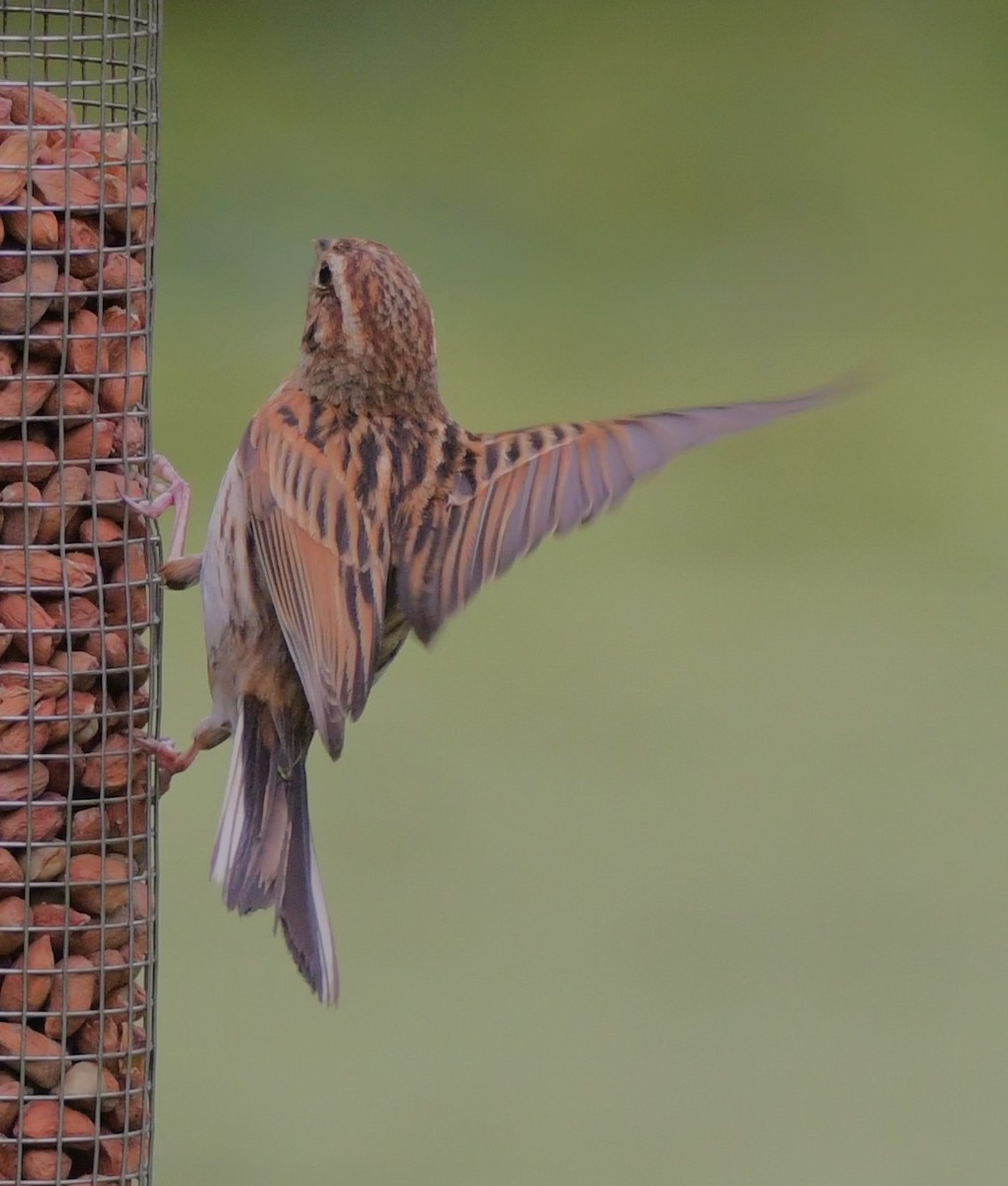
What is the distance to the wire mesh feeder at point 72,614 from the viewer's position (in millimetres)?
3732

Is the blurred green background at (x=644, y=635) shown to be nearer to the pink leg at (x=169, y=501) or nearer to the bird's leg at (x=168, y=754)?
the bird's leg at (x=168, y=754)

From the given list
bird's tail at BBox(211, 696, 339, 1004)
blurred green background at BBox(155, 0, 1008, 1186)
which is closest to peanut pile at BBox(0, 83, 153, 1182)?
bird's tail at BBox(211, 696, 339, 1004)

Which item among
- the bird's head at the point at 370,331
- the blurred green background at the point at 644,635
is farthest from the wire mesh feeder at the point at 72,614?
the blurred green background at the point at 644,635

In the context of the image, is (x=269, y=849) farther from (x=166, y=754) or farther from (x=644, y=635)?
(x=644, y=635)

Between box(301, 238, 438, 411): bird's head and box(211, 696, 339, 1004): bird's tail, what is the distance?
57 centimetres

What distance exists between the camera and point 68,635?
3.79 meters

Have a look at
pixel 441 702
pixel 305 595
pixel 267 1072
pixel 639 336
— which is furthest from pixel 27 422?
pixel 639 336

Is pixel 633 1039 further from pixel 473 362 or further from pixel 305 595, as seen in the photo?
pixel 473 362

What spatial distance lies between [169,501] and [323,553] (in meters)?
0.34

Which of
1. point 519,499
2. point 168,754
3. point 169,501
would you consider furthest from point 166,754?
point 519,499

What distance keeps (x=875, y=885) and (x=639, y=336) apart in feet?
20.9

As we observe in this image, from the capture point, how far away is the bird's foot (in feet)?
12.7

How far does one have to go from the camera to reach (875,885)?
360 inches

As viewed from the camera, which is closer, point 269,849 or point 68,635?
point 68,635
